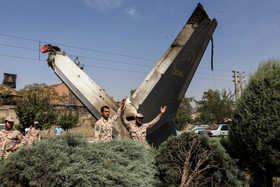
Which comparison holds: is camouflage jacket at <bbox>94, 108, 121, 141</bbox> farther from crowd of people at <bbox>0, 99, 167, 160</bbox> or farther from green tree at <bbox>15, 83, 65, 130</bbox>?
green tree at <bbox>15, 83, 65, 130</bbox>

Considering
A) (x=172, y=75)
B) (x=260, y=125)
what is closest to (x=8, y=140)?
(x=172, y=75)

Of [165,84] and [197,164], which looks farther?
[165,84]

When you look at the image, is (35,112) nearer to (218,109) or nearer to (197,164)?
(197,164)

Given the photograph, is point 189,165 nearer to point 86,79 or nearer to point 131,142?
point 131,142

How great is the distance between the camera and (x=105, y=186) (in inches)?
110

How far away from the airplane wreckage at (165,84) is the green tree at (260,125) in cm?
341

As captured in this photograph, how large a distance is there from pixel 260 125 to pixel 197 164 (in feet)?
4.00

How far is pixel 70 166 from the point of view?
2.77 m

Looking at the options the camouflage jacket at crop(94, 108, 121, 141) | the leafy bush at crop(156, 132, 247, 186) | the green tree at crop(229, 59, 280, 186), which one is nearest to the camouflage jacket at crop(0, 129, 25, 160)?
the camouflage jacket at crop(94, 108, 121, 141)

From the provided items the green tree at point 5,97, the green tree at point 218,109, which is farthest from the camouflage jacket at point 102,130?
the green tree at point 5,97

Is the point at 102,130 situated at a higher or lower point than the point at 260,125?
higher

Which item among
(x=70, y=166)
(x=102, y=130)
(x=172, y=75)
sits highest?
(x=172, y=75)

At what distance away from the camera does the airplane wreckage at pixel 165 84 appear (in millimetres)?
7250

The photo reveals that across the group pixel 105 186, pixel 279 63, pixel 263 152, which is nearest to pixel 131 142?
pixel 105 186
